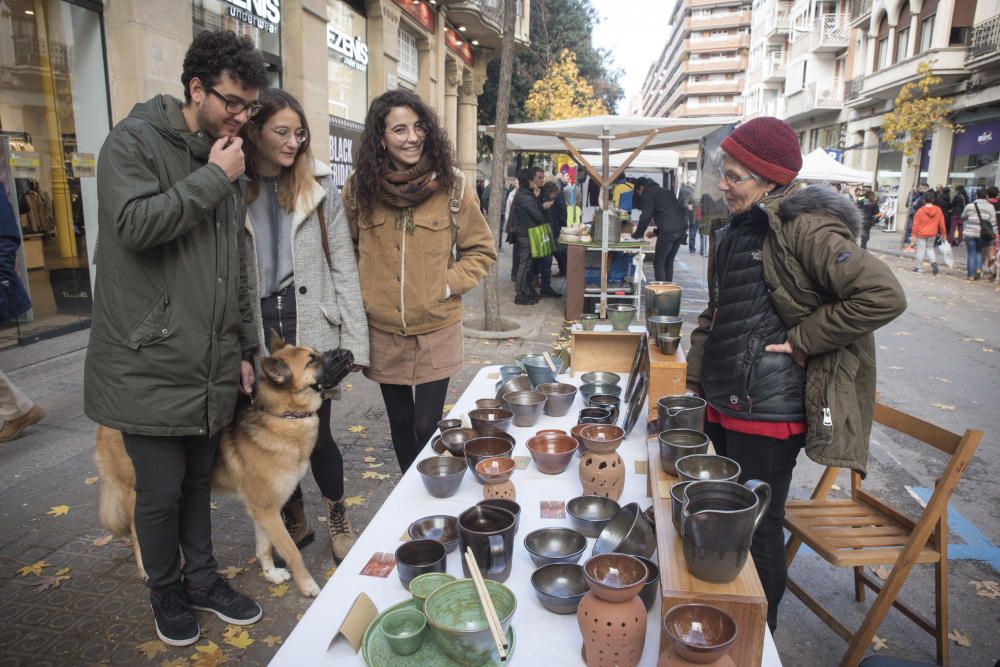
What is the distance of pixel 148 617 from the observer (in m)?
2.79

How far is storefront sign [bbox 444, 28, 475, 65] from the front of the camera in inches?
717

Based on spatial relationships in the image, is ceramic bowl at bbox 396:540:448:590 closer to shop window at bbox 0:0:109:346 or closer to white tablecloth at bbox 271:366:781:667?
white tablecloth at bbox 271:366:781:667

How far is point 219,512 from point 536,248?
280 inches

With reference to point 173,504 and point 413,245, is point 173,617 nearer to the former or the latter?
point 173,504

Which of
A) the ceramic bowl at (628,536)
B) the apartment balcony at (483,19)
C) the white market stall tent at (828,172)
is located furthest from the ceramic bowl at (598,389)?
the apartment balcony at (483,19)

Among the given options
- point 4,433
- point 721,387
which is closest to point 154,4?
point 4,433

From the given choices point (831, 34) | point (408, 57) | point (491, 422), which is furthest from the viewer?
point (831, 34)

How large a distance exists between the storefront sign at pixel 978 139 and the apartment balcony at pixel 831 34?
14784 mm

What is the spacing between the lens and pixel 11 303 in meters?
3.29

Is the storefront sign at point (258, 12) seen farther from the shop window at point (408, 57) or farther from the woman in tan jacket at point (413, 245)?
the woman in tan jacket at point (413, 245)

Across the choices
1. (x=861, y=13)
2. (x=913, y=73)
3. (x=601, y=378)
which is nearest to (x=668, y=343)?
(x=601, y=378)

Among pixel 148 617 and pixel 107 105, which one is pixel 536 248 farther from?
pixel 148 617

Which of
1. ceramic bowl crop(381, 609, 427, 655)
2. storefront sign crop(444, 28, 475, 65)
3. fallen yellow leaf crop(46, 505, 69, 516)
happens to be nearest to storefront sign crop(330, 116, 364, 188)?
storefront sign crop(444, 28, 475, 65)

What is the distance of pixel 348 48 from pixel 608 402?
10.6 metres
